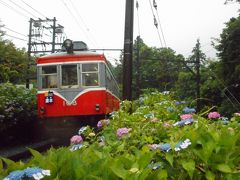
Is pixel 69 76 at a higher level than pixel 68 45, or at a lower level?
lower

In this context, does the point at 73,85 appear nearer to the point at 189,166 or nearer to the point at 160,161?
the point at 160,161

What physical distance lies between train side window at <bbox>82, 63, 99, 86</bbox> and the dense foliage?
200 centimetres

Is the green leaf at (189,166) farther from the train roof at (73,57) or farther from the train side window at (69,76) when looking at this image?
the train side window at (69,76)

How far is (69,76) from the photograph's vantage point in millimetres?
15172

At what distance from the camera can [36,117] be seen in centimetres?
1577

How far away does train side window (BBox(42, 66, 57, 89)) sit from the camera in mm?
15210

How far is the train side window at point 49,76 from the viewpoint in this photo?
1521 centimetres

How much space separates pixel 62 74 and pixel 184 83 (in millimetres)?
35229

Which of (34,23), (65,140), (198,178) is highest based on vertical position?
(34,23)

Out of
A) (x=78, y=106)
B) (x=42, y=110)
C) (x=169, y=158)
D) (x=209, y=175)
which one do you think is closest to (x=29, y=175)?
(x=169, y=158)

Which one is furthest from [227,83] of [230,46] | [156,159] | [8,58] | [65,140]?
[8,58]

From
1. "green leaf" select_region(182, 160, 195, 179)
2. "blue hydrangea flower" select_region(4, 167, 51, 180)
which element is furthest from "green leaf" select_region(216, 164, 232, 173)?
"blue hydrangea flower" select_region(4, 167, 51, 180)

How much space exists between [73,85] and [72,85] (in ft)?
0.14

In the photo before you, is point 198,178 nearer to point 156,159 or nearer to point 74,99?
point 156,159
